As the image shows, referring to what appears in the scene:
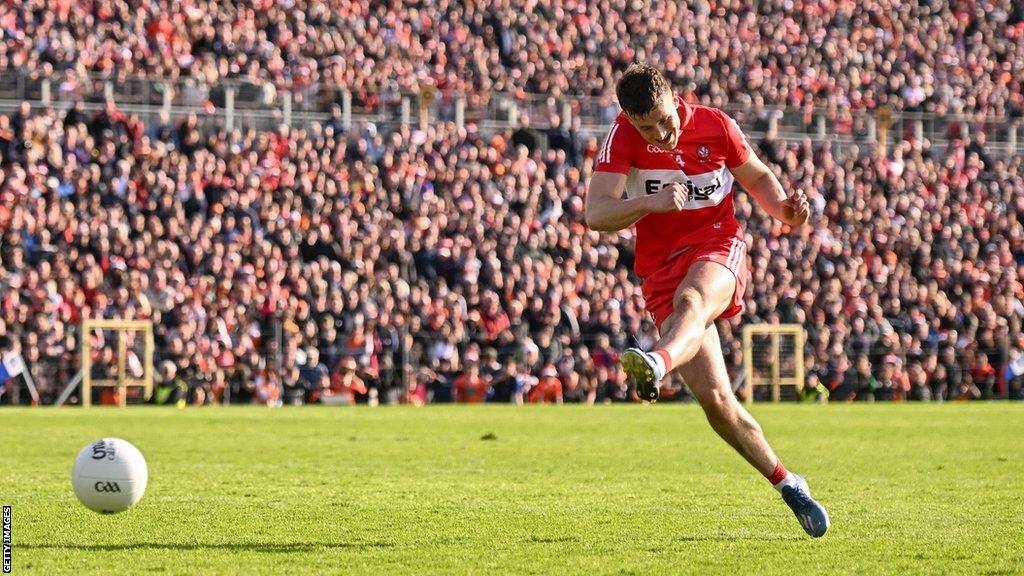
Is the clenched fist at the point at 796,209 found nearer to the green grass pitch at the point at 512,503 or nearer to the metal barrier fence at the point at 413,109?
the green grass pitch at the point at 512,503

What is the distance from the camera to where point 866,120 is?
40125 mm

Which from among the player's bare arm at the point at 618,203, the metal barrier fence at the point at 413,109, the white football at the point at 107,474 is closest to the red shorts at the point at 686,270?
the player's bare arm at the point at 618,203

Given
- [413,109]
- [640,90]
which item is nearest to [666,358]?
[640,90]

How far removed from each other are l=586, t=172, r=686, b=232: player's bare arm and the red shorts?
39cm

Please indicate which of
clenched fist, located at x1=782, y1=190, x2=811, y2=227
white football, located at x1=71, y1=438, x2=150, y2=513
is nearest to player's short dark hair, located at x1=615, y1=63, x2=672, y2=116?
clenched fist, located at x1=782, y1=190, x2=811, y2=227

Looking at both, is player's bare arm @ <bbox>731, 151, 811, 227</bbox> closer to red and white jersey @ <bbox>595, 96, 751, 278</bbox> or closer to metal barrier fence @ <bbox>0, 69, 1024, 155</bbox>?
red and white jersey @ <bbox>595, 96, 751, 278</bbox>

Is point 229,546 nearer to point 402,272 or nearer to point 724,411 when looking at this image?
point 724,411

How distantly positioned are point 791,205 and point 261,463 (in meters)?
6.55

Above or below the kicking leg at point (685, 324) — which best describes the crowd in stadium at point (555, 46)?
above

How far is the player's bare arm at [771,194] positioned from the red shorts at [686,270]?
301 mm

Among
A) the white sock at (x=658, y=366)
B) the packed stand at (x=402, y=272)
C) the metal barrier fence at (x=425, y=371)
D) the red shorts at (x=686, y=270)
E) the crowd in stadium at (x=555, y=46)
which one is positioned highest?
the crowd in stadium at (x=555, y=46)

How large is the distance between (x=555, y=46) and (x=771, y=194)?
1218 inches

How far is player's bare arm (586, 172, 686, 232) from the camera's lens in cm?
811

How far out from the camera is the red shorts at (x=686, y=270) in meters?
8.59
